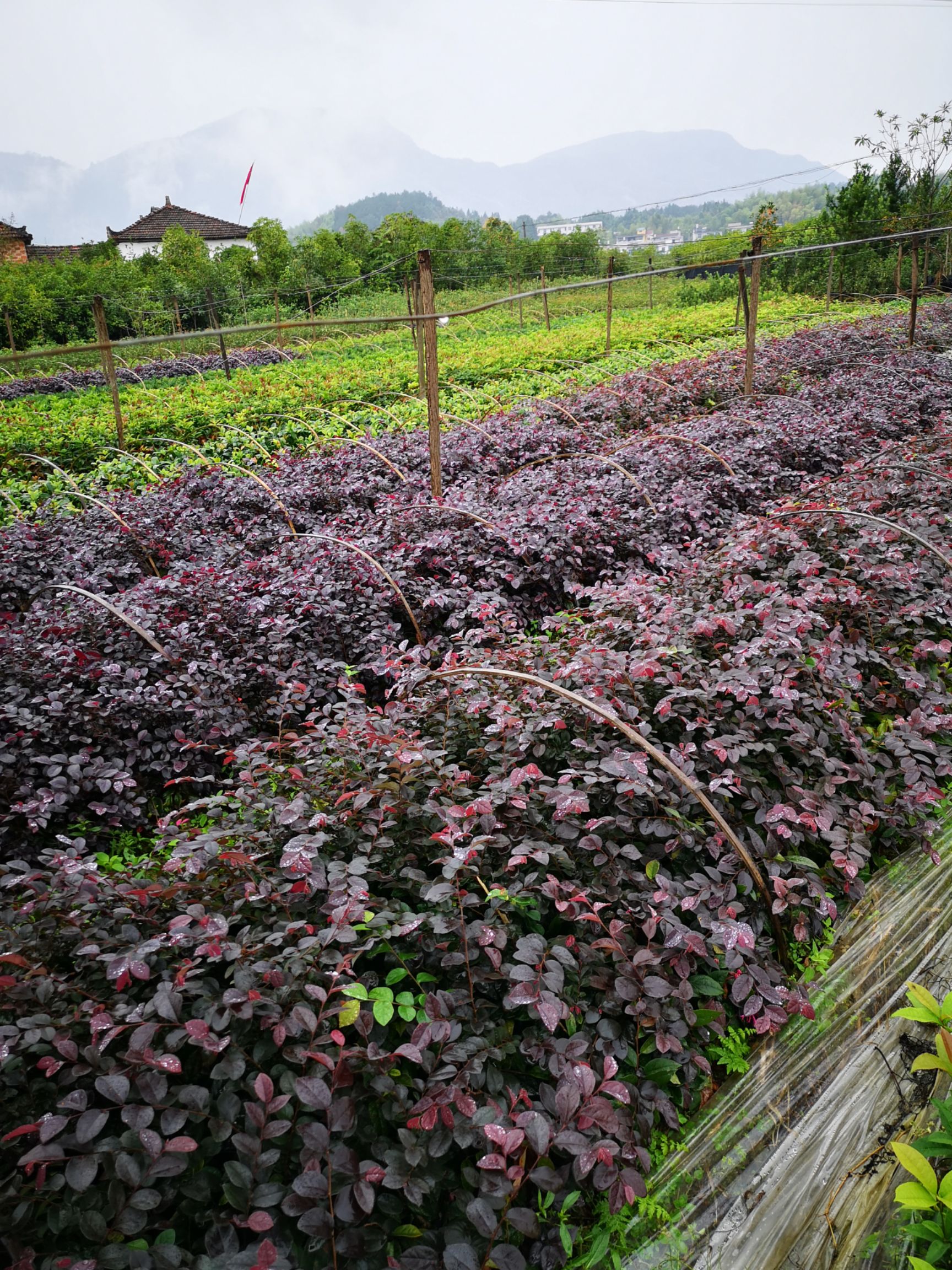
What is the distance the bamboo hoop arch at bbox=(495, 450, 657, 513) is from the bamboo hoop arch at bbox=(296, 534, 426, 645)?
1856 mm

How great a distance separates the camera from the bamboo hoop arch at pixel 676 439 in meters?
5.64

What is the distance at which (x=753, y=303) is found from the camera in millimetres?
6961

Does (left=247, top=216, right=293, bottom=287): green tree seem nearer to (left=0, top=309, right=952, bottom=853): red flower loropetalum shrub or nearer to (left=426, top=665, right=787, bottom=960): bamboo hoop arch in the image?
(left=0, top=309, right=952, bottom=853): red flower loropetalum shrub

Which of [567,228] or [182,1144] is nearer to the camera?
[182,1144]

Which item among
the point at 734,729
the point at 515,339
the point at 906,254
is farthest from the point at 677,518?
the point at 906,254

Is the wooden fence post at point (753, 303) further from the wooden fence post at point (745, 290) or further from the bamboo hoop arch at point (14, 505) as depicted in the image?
the bamboo hoop arch at point (14, 505)

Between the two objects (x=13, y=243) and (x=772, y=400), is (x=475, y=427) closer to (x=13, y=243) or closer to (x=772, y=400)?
(x=772, y=400)

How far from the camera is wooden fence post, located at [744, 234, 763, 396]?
6.83m

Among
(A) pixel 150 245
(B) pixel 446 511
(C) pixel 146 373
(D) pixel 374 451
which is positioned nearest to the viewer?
(B) pixel 446 511

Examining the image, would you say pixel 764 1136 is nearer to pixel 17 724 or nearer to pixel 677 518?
pixel 17 724

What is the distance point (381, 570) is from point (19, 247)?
41.7 metres

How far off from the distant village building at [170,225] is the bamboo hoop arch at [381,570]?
46.4 m

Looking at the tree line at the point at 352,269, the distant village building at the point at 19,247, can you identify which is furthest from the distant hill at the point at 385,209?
the tree line at the point at 352,269

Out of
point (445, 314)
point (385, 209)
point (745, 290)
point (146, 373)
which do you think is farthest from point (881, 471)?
point (385, 209)
